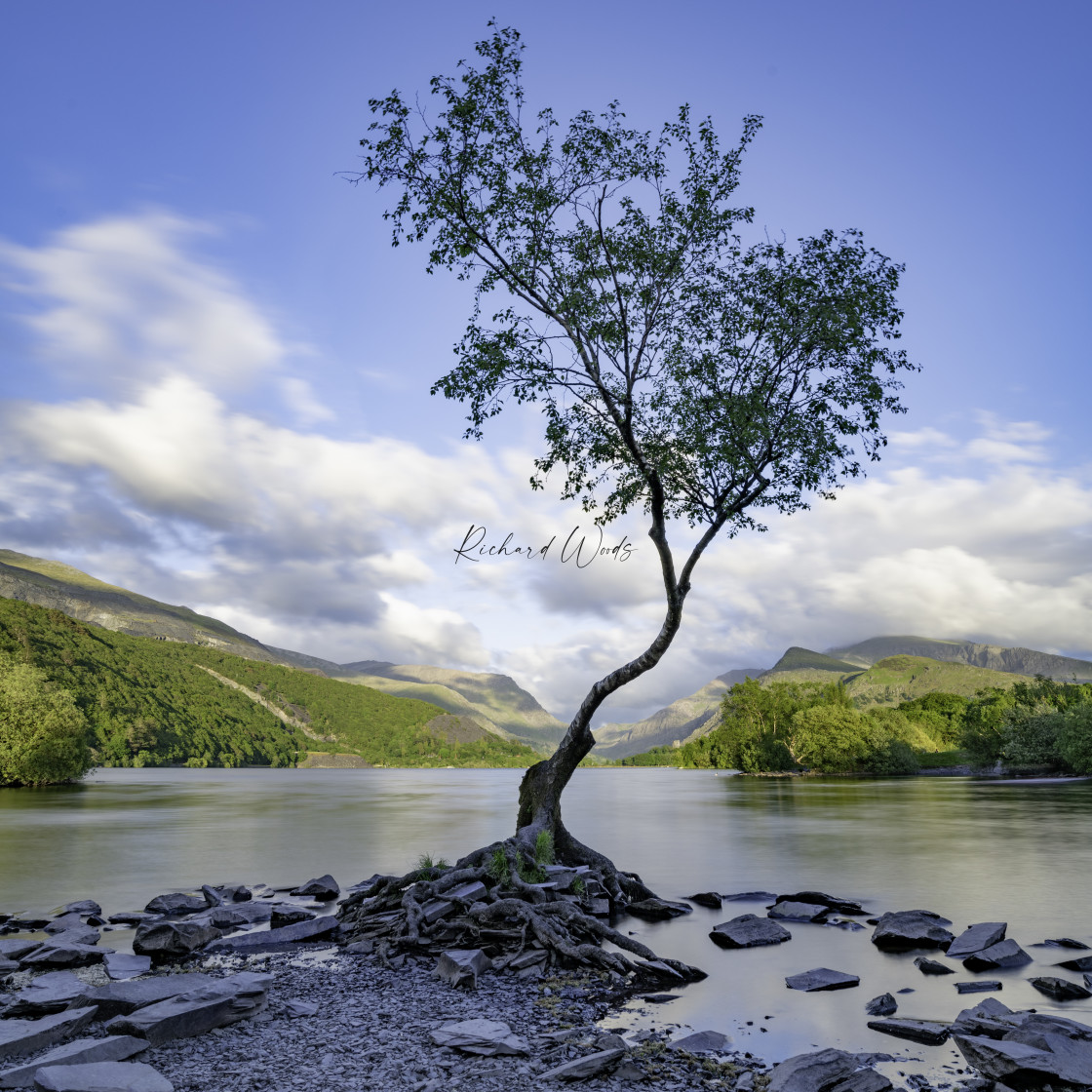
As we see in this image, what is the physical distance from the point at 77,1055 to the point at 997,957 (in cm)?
1394

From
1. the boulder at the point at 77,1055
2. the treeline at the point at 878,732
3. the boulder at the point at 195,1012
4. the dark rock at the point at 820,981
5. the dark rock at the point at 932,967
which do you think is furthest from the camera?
the treeline at the point at 878,732

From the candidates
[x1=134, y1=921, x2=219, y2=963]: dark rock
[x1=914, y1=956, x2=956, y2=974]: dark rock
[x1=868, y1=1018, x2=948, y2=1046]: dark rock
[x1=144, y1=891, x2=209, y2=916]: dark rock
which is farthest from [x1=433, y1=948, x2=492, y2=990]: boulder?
[x1=144, y1=891, x2=209, y2=916]: dark rock

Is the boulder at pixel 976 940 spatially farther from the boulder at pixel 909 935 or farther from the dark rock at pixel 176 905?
the dark rock at pixel 176 905

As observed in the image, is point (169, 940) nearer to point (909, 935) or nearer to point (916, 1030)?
point (916, 1030)

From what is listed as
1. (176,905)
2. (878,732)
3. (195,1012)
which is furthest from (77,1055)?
(878,732)

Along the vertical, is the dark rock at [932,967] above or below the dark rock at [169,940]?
below

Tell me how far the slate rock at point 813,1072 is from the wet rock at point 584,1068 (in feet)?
5.28

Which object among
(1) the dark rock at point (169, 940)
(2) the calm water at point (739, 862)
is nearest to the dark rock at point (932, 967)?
(2) the calm water at point (739, 862)

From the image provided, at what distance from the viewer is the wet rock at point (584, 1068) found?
7836 millimetres

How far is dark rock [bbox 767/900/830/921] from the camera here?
18.0m

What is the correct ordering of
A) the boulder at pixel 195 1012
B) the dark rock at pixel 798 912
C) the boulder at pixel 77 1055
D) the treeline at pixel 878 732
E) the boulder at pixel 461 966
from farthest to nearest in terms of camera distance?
the treeline at pixel 878 732
the dark rock at pixel 798 912
the boulder at pixel 461 966
the boulder at pixel 195 1012
the boulder at pixel 77 1055

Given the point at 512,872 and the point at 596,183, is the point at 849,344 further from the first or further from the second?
the point at 512,872

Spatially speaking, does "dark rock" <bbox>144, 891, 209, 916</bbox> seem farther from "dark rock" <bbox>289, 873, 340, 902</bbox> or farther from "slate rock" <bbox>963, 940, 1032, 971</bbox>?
"slate rock" <bbox>963, 940, 1032, 971</bbox>

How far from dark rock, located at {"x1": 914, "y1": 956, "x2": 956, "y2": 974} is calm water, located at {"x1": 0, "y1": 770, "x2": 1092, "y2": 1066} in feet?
0.65
